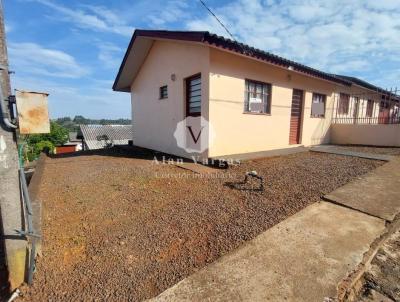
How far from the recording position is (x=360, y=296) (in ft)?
6.38

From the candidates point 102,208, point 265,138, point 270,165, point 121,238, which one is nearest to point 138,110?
point 265,138

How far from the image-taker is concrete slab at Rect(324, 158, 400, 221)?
346 centimetres

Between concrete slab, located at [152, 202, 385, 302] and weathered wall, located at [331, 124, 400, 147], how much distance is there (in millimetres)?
9285

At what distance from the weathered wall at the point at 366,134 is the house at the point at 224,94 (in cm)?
17

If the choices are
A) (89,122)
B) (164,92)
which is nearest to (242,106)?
(164,92)

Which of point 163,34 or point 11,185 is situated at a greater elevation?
point 163,34

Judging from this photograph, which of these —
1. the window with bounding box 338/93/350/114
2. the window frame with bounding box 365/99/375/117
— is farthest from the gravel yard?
the window frame with bounding box 365/99/375/117

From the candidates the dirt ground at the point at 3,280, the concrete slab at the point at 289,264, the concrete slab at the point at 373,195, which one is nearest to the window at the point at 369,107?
the concrete slab at the point at 373,195

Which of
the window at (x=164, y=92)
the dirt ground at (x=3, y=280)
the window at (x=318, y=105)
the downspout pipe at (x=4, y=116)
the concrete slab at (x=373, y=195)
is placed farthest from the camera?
the window at (x=318, y=105)

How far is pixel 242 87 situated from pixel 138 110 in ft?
21.6

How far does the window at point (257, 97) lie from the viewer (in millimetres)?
7588

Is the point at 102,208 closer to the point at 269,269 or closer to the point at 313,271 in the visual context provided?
the point at 269,269

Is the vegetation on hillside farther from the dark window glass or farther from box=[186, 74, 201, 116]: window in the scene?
box=[186, 74, 201, 116]: window

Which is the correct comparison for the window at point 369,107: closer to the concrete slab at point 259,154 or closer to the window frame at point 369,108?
the window frame at point 369,108
